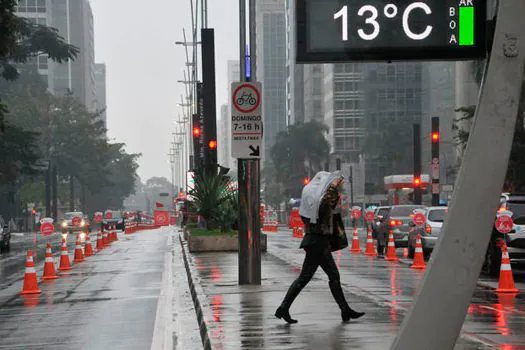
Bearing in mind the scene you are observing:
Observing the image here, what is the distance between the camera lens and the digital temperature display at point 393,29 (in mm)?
9758

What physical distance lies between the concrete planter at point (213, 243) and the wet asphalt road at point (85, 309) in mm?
3864

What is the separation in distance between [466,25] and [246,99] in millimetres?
8630

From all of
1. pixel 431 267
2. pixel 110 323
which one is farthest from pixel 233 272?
pixel 431 267

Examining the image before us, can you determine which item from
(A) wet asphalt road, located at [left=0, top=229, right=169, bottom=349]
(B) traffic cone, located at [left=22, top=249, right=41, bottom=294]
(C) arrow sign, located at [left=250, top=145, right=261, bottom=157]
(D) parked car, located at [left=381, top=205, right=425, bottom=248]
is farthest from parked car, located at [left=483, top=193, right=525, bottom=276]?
(D) parked car, located at [left=381, top=205, right=425, bottom=248]

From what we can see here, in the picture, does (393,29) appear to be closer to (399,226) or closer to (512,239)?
(512,239)

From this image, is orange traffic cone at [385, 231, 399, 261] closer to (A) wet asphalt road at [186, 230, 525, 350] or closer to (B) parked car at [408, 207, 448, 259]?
(B) parked car at [408, 207, 448, 259]

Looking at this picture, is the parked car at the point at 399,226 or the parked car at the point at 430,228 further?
the parked car at the point at 399,226

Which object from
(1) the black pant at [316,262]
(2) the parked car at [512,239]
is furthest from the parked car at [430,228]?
(1) the black pant at [316,262]

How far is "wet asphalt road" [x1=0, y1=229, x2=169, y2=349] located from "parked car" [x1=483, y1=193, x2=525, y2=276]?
7.43 metres

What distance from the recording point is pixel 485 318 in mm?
13914

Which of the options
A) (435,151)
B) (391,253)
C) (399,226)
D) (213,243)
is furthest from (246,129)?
(435,151)

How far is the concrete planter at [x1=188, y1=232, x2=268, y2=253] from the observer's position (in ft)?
A: 111

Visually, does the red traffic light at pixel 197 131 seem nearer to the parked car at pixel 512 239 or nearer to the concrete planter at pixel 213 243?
the concrete planter at pixel 213 243

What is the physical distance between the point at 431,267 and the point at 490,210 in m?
0.54
